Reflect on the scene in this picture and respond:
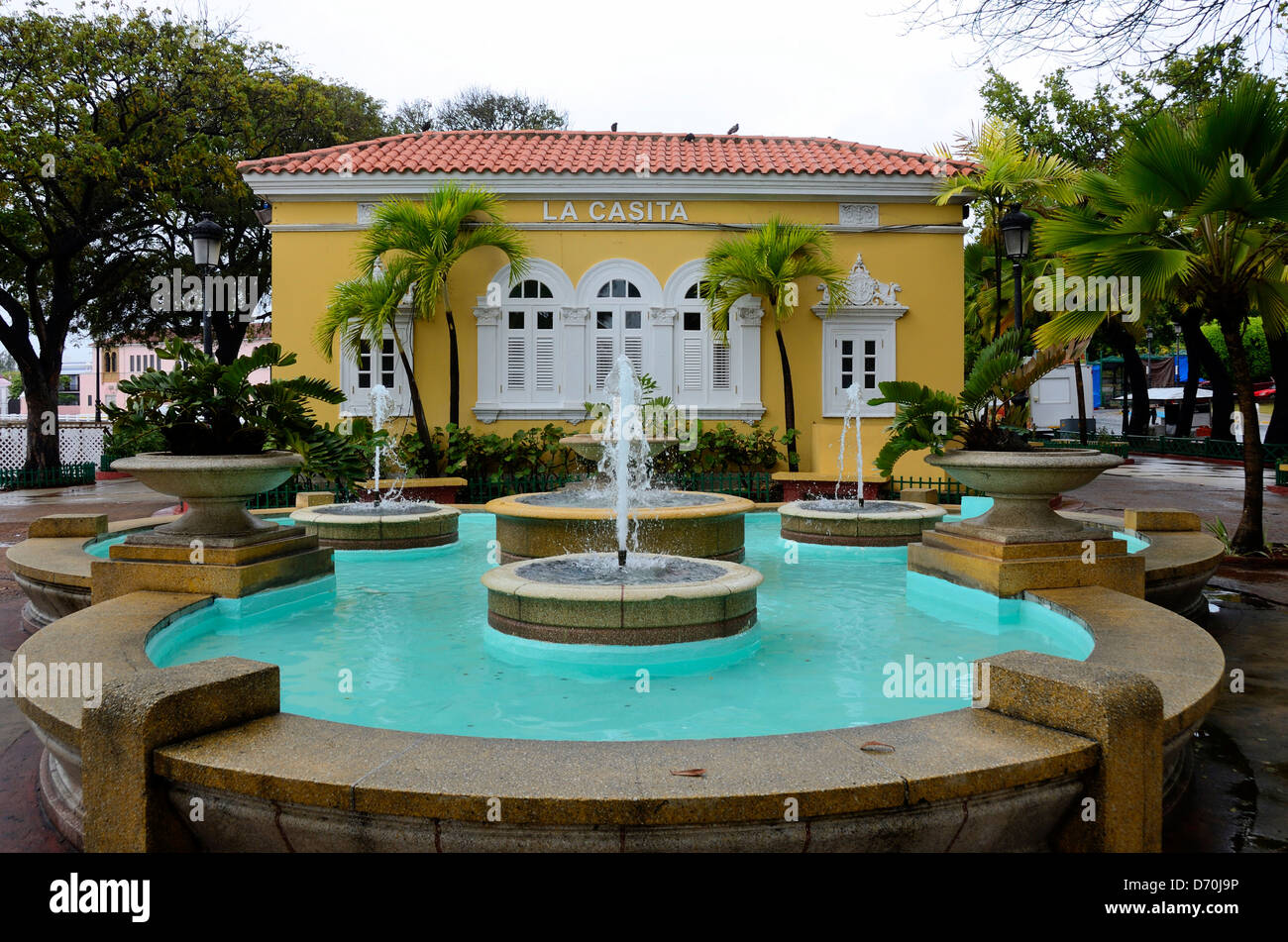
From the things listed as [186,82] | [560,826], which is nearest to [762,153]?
[186,82]

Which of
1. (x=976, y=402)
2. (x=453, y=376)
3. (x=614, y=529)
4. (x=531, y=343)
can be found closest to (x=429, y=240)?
(x=453, y=376)

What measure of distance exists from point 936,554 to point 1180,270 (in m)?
4.47

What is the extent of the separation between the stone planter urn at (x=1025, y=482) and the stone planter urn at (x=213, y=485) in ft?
17.2

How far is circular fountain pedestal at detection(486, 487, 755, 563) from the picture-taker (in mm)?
8172

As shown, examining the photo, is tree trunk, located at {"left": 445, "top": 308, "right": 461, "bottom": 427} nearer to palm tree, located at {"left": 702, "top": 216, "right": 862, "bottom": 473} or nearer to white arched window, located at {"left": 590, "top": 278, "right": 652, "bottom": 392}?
white arched window, located at {"left": 590, "top": 278, "right": 652, "bottom": 392}

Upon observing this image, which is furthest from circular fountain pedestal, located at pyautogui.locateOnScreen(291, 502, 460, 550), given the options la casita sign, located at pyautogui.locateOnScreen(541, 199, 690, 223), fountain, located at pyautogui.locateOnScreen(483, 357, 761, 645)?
la casita sign, located at pyautogui.locateOnScreen(541, 199, 690, 223)

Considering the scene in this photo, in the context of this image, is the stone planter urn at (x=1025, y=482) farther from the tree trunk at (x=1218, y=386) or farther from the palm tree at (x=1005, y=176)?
the tree trunk at (x=1218, y=386)

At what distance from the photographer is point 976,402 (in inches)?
291

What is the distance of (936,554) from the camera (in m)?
7.20

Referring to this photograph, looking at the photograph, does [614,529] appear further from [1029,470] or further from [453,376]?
[453,376]

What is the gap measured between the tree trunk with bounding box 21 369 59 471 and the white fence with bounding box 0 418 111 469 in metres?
2.75

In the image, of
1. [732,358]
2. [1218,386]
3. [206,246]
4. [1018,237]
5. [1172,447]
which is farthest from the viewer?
[1172,447]

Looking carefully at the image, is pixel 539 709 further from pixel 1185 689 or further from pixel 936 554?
pixel 936 554

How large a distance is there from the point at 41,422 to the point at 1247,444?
2689 centimetres
